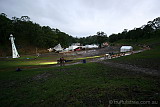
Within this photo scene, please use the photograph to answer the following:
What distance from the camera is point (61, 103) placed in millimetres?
4414

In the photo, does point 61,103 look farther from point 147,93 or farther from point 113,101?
point 147,93

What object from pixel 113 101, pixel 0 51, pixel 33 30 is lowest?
pixel 113 101

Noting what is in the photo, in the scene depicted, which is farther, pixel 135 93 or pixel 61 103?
pixel 135 93

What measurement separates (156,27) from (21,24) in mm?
147027

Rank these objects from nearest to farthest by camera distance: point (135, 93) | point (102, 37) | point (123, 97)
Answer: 1. point (123, 97)
2. point (135, 93)
3. point (102, 37)

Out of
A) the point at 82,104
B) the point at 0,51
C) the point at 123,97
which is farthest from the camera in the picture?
the point at 0,51

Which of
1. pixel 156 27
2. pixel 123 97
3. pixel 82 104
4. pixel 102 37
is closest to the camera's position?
pixel 82 104

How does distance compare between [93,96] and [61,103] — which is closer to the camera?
[61,103]

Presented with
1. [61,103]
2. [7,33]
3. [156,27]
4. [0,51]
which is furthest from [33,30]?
[156,27]

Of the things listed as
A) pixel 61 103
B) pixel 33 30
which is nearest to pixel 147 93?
pixel 61 103

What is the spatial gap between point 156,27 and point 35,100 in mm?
136704

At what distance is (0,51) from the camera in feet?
119

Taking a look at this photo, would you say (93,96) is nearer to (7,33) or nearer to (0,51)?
(0,51)

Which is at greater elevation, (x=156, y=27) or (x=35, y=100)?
(x=156, y=27)
